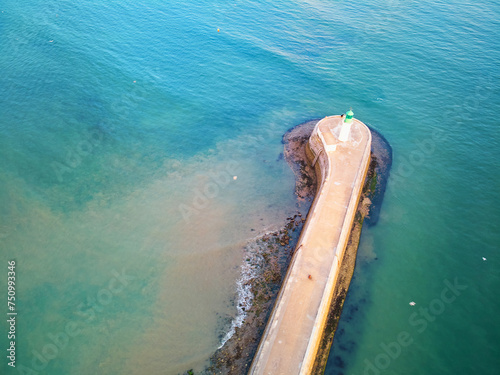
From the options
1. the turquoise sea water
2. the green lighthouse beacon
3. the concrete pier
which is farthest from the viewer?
the green lighthouse beacon

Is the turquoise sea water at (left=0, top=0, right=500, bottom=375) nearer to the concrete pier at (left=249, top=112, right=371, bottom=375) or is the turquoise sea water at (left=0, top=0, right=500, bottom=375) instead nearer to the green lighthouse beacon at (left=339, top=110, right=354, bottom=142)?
the concrete pier at (left=249, top=112, right=371, bottom=375)

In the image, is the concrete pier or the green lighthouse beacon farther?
the green lighthouse beacon

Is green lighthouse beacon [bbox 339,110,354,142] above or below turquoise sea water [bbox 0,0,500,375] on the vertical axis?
above

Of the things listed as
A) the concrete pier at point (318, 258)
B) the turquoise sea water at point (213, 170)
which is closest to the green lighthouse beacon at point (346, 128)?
the concrete pier at point (318, 258)

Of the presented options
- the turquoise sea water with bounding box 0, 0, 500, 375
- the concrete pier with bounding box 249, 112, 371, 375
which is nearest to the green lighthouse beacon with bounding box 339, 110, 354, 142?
the concrete pier with bounding box 249, 112, 371, 375

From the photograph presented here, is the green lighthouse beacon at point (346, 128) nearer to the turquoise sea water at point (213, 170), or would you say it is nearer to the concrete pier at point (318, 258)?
the concrete pier at point (318, 258)

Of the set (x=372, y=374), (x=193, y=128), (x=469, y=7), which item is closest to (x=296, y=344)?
(x=372, y=374)

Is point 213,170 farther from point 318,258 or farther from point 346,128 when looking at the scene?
point 318,258
